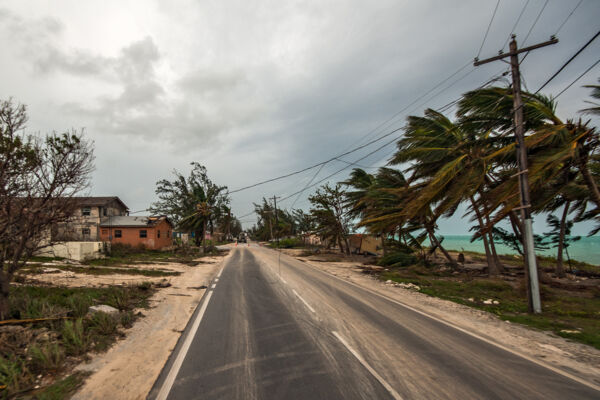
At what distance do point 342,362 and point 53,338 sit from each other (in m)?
6.11

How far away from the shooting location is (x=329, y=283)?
14.0 meters

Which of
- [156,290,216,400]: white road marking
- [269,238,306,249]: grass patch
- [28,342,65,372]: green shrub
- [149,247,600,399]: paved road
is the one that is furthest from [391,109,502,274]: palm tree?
[269,238,306,249]: grass patch

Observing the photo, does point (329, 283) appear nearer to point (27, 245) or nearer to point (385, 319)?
point (385, 319)

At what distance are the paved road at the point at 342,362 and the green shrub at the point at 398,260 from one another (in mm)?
13209

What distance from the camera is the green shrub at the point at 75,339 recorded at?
5.47 metres

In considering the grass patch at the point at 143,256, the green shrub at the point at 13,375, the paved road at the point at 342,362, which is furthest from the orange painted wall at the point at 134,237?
the green shrub at the point at 13,375

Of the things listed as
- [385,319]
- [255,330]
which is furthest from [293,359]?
[385,319]

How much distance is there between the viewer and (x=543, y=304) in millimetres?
9719

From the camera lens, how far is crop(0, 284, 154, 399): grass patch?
170 inches

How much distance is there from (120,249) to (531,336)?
1294 inches

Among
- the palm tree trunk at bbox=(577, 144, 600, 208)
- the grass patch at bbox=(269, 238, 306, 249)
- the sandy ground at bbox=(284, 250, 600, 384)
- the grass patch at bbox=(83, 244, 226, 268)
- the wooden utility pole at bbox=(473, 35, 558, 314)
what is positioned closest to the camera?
the sandy ground at bbox=(284, 250, 600, 384)

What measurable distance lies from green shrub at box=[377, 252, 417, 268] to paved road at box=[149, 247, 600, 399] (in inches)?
520

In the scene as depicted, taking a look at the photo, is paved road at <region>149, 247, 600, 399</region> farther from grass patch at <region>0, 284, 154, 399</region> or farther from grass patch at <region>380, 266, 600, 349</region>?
grass patch at <region>380, 266, 600, 349</region>

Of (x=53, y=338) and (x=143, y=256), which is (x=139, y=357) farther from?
(x=143, y=256)
